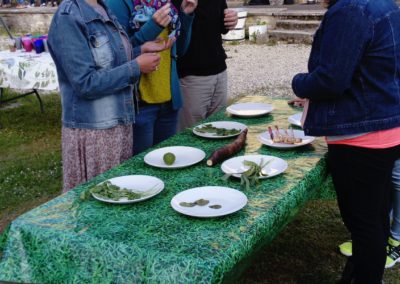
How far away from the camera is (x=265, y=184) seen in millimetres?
2010

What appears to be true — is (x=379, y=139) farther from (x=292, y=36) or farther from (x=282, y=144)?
(x=292, y=36)

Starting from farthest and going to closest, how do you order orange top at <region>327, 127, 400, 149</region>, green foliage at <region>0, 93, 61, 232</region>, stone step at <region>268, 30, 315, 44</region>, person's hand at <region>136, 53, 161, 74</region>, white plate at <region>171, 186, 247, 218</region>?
stone step at <region>268, 30, 315, 44</region> → green foliage at <region>0, 93, 61, 232</region> → person's hand at <region>136, 53, 161, 74</region> → orange top at <region>327, 127, 400, 149</region> → white plate at <region>171, 186, 247, 218</region>

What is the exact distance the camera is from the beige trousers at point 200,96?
11.1 ft

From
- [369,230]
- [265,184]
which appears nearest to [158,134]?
[265,184]

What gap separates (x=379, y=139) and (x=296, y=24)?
9.72m

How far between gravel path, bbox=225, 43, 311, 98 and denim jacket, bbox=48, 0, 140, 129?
16.2 ft

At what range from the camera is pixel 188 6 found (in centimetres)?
287

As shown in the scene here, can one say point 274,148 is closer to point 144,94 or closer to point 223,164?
point 223,164

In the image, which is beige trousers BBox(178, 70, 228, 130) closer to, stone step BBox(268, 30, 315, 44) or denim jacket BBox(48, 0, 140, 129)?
denim jacket BBox(48, 0, 140, 129)

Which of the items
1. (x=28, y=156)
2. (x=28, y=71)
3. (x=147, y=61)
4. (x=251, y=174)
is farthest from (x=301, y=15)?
(x=251, y=174)

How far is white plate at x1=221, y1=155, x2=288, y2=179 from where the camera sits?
2085 millimetres

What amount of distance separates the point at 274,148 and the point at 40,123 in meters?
4.89

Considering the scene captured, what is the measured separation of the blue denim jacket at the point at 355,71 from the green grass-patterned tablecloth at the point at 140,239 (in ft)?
1.14

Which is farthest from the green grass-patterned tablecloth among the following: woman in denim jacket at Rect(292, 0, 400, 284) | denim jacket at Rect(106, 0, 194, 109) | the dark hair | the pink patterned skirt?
the dark hair
